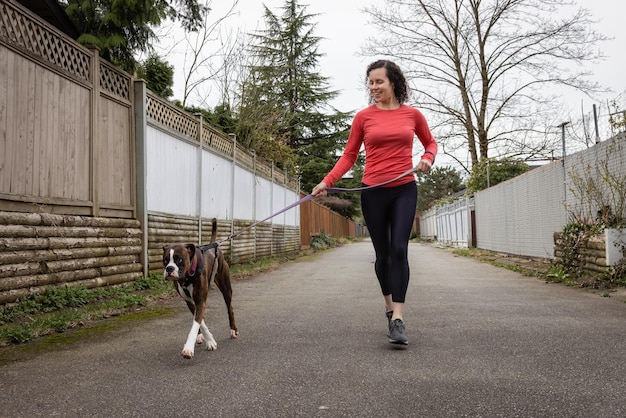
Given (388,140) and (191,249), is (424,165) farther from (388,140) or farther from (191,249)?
(191,249)

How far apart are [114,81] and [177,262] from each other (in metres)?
4.47

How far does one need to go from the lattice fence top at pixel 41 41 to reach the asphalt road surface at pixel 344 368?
2.93m

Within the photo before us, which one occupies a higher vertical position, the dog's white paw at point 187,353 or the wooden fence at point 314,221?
the wooden fence at point 314,221

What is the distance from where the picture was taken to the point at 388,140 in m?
4.20

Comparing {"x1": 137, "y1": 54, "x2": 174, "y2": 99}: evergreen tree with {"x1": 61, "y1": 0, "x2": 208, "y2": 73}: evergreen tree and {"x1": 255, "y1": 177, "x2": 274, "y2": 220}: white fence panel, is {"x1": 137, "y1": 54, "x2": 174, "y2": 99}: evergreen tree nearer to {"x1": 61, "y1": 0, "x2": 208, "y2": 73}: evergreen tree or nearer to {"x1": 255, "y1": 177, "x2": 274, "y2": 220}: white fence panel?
{"x1": 61, "y1": 0, "x2": 208, "y2": 73}: evergreen tree

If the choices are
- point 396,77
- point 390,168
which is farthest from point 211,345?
point 396,77

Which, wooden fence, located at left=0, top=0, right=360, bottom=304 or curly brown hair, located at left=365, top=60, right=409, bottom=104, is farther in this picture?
wooden fence, located at left=0, top=0, right=360, bottom=304

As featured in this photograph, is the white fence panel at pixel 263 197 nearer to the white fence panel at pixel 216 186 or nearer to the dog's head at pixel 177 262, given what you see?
the white fence panel at pixel 216 186

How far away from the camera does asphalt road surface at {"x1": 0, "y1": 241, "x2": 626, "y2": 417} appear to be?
8.48ft

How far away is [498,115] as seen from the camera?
75.8ft

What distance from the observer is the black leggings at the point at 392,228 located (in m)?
4.08

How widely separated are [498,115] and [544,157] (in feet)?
8.65

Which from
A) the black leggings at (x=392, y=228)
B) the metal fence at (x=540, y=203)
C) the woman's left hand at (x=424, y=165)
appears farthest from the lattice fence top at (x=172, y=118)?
the metal fence at (x=540, y=203)

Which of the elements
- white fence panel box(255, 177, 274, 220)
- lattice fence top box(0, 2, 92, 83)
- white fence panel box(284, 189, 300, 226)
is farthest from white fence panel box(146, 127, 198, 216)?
white fence panel box(284, 189, 300, 226)
